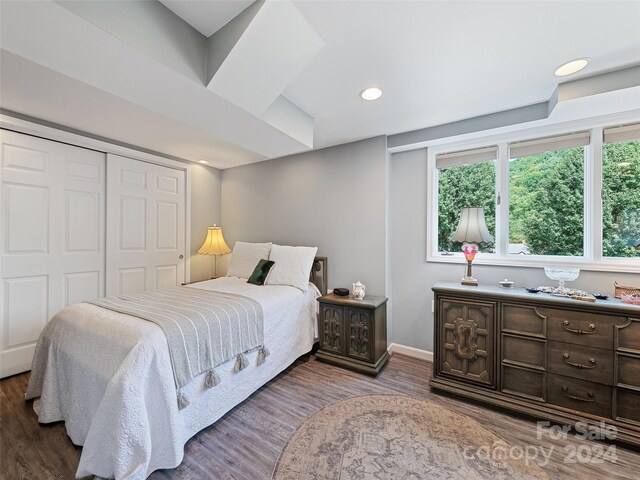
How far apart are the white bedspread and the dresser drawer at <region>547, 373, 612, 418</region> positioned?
7.16 feet

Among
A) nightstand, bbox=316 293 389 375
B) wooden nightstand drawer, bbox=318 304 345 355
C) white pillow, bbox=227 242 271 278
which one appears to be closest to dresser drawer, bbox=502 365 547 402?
nightstand, bbox=316 293 389 375

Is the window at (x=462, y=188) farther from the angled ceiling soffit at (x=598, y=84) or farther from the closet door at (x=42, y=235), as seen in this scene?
the closet door at (x=42, y=235)

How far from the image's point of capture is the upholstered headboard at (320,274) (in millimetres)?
3111

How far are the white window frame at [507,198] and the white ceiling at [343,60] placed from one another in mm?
304

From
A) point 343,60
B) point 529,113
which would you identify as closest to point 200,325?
point 343,60

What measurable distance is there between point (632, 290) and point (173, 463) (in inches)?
124

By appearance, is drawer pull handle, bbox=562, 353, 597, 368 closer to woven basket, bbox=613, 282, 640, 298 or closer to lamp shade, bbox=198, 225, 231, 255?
woven basket, bbox=613, 282, 640, 298

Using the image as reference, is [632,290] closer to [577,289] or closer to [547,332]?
[577,289]

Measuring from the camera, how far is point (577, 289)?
7.04ft

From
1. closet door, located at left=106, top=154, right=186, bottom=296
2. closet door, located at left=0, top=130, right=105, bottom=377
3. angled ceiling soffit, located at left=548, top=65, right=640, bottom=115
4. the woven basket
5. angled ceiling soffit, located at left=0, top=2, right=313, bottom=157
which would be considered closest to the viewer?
angled ceiling soffit, located at left=0, top=2, right=313, bottom=157

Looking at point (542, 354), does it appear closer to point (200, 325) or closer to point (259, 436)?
point (259, 436)

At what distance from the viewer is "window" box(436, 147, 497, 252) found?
2.57m

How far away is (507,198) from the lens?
8.11 ft

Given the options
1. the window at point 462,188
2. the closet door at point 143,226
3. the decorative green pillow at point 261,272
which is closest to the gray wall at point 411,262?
the window at point 462,188
